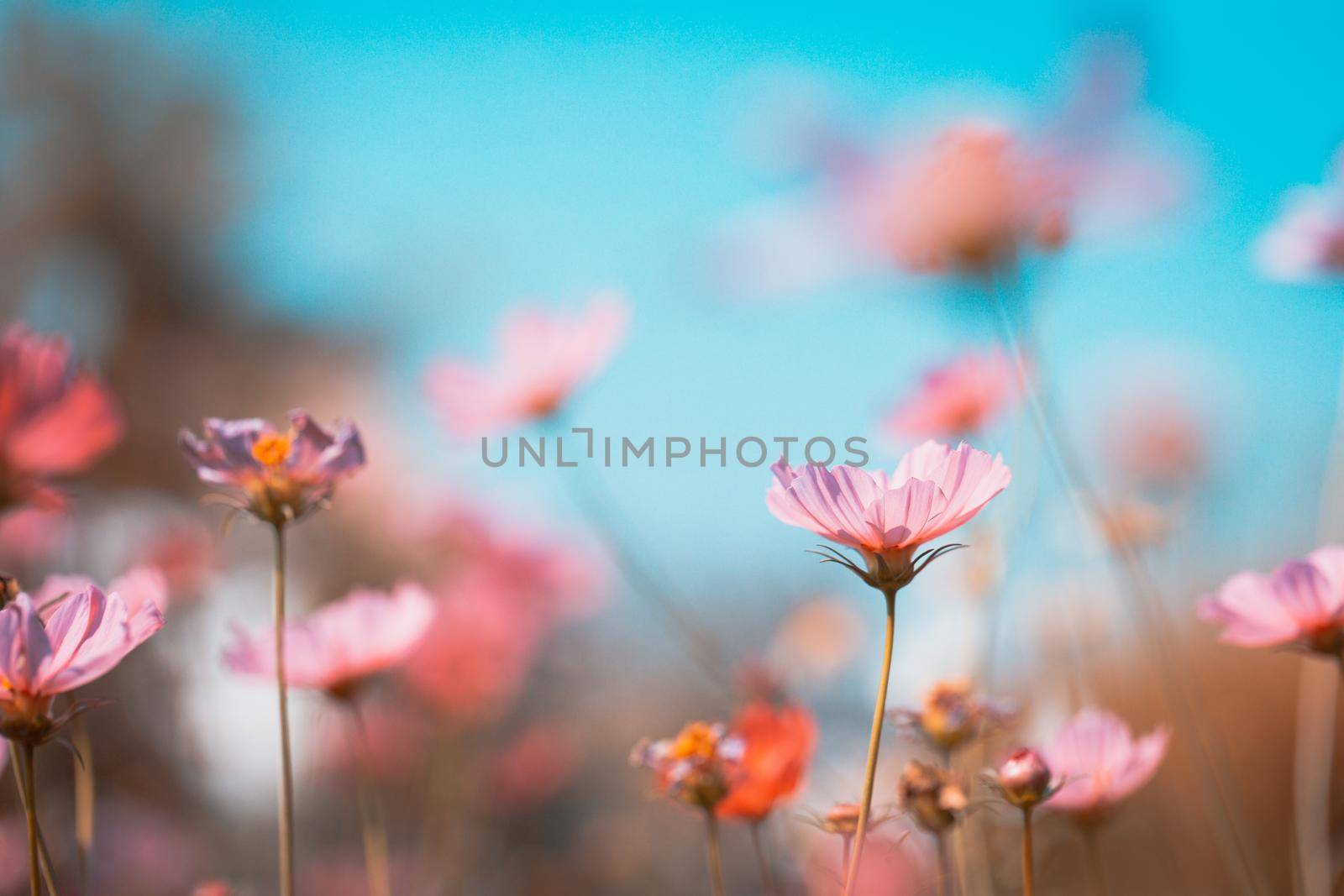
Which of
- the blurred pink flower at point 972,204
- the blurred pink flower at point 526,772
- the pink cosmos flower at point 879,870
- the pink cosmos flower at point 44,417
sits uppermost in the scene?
the blurred pink flower at point 972,204

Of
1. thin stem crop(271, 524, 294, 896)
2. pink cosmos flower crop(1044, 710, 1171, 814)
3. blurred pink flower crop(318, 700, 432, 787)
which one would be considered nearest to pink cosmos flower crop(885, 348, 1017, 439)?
pink cosmos flower crop(1044, 710, 1171, 814)

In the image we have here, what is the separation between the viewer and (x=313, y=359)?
8.85 feet

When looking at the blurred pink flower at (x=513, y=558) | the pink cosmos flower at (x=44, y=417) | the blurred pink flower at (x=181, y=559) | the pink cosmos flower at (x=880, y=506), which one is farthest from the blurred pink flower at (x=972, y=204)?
the blurred pink flower at (x=181, y=559)

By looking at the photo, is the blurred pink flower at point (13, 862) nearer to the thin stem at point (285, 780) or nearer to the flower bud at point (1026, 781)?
the thin stem at point (285, 780)

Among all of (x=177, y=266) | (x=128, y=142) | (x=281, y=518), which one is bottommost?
(x=281, y=518)

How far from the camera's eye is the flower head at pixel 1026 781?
0.33m

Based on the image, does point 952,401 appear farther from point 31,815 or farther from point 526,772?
point 526,772

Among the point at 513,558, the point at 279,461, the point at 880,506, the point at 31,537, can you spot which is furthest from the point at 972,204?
the point at 31,537

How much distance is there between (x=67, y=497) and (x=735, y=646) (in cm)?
169

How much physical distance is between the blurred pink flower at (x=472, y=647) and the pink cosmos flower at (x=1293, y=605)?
719 millimetres

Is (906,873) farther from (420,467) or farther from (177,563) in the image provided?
(420,467)

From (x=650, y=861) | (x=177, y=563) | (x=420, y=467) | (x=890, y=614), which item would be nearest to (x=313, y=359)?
(x=420, y=467)

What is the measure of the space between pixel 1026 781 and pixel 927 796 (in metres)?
0.06

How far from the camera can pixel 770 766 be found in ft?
1.43
